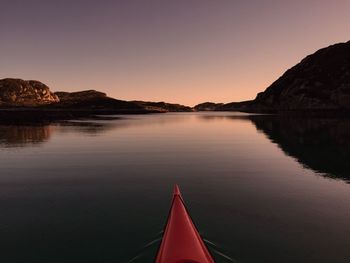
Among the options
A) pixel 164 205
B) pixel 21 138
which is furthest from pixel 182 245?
pixel 21 138

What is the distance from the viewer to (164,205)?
19141mm

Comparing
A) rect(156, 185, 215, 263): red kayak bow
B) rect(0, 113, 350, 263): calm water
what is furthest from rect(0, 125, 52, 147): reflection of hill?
rect(156, 185, 215, 263): red kayak bow

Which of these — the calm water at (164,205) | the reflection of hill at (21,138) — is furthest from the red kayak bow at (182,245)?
the reflection of hill at (21,138)

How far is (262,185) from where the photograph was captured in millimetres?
23812

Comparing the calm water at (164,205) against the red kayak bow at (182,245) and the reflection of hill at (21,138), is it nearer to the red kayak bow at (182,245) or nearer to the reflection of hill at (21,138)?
the red kayak bow at (182,245)

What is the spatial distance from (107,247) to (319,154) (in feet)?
108

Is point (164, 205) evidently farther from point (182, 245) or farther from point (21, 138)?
point (21, 138)

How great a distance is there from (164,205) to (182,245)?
8.47 metres

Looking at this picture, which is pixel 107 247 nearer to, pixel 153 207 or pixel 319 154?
pixel 153 207

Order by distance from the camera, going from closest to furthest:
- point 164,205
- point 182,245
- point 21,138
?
point 182,245 → point 164,205 → point 21,138

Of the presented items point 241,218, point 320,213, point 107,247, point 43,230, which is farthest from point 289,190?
point 43,230

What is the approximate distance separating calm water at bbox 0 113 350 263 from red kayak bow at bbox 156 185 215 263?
6.01ft

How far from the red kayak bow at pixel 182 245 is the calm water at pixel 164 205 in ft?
6.01

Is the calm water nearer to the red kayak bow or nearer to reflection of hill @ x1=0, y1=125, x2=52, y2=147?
the red kayak bow
